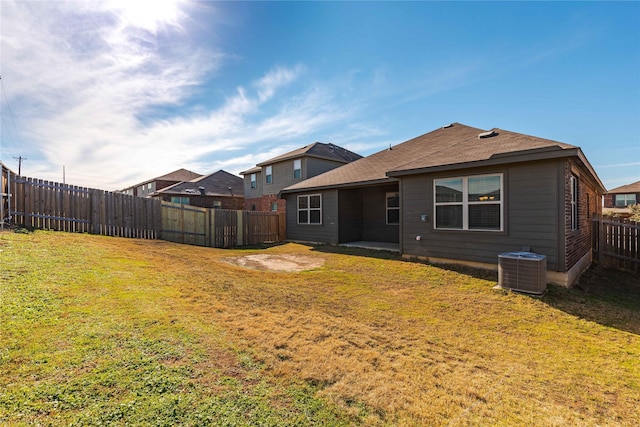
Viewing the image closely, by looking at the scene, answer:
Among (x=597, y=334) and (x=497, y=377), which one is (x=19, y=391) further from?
(x=597, y=334)

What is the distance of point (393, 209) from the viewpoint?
40.0ft

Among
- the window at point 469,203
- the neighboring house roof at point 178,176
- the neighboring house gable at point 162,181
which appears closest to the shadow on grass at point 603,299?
the window at point 469,203

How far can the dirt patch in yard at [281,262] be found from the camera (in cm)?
811

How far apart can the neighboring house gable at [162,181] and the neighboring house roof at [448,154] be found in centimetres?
2819

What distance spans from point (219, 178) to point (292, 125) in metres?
19.7

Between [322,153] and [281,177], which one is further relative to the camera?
[281,177]

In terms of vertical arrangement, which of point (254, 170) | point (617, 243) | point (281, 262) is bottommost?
point (281, 262)

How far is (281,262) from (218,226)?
5.49 metres

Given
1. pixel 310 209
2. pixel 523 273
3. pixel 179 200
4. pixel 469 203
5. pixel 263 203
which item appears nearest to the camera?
pixel 523 273

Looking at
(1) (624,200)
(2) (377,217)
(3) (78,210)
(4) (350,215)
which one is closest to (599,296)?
(2) (377,217)

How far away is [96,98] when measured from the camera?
892 centimetres

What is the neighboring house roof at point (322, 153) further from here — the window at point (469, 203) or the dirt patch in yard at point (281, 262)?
the window at point (469, 203)

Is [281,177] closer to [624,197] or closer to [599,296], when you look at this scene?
[599,296]

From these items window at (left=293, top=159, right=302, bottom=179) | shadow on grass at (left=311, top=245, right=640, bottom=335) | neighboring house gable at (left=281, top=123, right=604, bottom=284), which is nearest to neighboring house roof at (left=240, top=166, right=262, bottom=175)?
window at (left=293, top=159, right=302, bottom=179)
